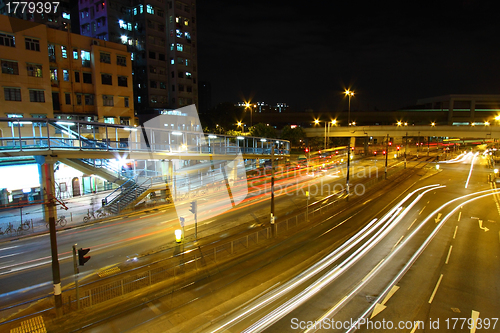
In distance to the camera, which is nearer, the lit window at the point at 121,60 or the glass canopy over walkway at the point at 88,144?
the glass canopy over walkway at the point at 88,144

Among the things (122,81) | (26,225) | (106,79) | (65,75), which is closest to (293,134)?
(122,81)

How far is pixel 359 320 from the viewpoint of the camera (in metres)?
9.91

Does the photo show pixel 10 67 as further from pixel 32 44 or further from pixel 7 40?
pixel 32 44

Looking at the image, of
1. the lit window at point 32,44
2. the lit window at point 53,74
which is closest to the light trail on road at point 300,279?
the lit window at point 32,44

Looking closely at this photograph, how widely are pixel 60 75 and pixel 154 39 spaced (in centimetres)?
3049

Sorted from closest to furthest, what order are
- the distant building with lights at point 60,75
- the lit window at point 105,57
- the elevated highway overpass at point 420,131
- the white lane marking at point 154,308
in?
the white lane marking at point 154,308 → the distant building with lights at point 60,75 → the lit window at point 105,57 → the elevated highway overpass at point 420,131

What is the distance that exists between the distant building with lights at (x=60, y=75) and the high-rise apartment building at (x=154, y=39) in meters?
21.0

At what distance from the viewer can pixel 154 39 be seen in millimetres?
58531

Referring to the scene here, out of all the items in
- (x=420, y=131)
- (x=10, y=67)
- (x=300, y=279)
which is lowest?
(x=300, y=279)

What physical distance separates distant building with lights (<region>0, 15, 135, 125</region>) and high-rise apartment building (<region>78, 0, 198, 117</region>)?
21.0 metres

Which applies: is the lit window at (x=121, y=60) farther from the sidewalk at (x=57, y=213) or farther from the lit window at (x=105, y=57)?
the sidewalk at (x=57, y=213)

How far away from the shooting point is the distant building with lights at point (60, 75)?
91.2 feet

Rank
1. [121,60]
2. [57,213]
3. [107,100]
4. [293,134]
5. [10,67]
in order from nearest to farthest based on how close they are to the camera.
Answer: [57,213] → [10,67] → [107,100] → [121,60] → [293,134]

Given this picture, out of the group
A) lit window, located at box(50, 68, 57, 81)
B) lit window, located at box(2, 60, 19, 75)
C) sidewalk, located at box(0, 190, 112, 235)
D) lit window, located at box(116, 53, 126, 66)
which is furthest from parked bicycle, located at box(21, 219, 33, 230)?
lit window, located at box(116, 53, 126, 66)
